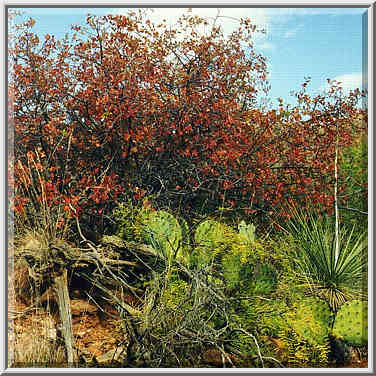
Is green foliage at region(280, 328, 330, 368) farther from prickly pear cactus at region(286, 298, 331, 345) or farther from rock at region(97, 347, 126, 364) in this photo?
rock at region(97, 347, 126, 364)

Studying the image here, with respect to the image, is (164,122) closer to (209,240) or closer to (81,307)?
(209,240)

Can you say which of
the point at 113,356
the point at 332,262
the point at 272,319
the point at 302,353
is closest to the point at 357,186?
the point at 332,262

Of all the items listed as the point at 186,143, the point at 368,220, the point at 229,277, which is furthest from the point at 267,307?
the point at 186,143

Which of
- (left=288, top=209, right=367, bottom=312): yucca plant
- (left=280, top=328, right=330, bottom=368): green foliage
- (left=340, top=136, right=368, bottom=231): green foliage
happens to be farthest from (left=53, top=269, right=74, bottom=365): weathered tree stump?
(left=340, top=136, right=368, bottom=231): green foliage

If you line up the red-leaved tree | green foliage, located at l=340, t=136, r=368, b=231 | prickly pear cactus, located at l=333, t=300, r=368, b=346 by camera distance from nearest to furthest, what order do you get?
prickly pear cactus, located at l=333, t=300, r=368, b=346
green foliage, located at l=340, t=136, r=368, b=231
the red-leaved tree

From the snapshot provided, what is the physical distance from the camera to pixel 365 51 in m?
3.78

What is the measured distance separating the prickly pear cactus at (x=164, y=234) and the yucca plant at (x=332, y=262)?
90 cm

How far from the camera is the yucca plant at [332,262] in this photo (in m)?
3.74

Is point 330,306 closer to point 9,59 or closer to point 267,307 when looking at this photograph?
point 267,307

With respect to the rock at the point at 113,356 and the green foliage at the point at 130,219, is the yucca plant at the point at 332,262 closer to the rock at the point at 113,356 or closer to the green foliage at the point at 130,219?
the green foliage at the point at 130,219

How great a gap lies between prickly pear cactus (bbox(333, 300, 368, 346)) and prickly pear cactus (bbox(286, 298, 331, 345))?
0.26 feet

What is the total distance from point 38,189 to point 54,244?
0.43 metres

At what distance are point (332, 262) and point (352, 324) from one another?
0.46 m

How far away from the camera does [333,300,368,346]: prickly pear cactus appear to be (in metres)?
3.64
